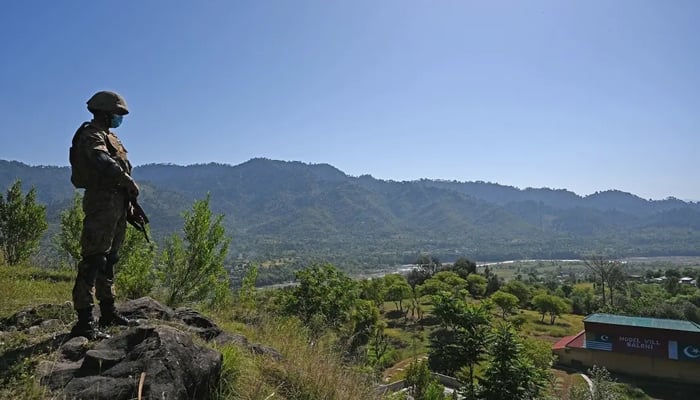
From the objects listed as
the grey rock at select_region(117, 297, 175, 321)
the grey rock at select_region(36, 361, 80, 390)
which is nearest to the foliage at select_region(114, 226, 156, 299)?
the grey rock at select_region(117, 297, 175, 321)

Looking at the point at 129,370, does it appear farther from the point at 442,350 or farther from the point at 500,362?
the point at 442,350

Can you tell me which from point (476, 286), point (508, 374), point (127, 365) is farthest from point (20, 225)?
point (476, 286)

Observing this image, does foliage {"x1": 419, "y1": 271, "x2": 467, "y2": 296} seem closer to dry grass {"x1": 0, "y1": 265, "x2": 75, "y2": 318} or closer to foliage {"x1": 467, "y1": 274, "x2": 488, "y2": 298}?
foliage {"x1": 467, "y1": 274, "x2": 488, "y2": 298}

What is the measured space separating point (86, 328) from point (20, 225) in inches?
477

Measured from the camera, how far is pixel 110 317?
13.5 feet

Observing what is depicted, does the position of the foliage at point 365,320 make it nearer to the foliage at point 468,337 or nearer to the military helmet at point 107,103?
the foliage at point 468,337

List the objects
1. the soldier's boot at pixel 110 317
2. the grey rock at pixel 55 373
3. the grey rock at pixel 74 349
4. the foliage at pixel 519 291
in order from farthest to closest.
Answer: the foliage at pixel 519 291, the soldier's boot at pixel 110 317, the grey rock at pixel 74 349, the grey rock at pixel 55 373

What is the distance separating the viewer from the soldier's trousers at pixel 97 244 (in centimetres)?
375

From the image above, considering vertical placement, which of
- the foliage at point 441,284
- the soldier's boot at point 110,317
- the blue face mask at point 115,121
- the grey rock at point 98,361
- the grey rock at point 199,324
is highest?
the blue face mask at point 115,121

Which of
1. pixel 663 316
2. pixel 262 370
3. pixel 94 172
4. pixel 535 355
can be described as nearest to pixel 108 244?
pixel 94 172

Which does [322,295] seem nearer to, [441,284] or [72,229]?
[72,229]

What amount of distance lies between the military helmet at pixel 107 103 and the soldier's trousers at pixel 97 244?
0.80 metres

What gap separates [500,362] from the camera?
17.0 metres

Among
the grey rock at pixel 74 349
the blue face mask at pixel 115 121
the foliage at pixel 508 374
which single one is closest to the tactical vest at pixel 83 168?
the blue face mask at pixel 115 121
